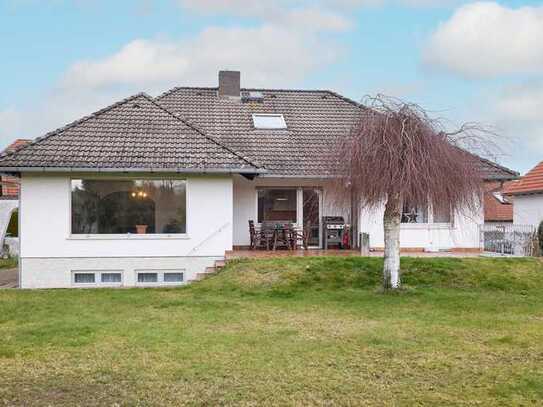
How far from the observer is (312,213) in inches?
781

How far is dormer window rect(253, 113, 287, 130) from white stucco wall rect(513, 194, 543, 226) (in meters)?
11.6

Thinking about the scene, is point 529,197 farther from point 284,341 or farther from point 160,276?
point 284,341

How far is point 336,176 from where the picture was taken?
42.0 feet

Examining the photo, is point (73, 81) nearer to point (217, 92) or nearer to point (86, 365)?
point (217, 92)

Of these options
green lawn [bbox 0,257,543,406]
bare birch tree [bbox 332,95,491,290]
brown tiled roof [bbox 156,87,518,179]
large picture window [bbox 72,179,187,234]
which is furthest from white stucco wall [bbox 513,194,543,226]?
large picture window [bbox 72,179,187,234]

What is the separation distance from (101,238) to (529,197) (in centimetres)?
1876

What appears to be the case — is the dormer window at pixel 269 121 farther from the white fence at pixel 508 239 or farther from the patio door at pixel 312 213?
the white fence at pixel 508 239

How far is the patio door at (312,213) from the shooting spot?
64.6 ft

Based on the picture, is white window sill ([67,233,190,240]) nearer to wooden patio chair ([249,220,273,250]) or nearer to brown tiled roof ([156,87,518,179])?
wooden patio chair ([249,220,273,250])

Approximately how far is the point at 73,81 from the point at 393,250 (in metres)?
25.8

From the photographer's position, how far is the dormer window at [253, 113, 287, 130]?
842 inches

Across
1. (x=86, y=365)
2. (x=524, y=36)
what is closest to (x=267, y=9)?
(x=524, y=36)

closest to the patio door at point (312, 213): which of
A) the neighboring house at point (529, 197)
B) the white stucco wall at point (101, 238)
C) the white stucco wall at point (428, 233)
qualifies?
the white stucco wall at point (428, 233)

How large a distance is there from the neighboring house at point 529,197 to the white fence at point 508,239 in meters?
5.10
